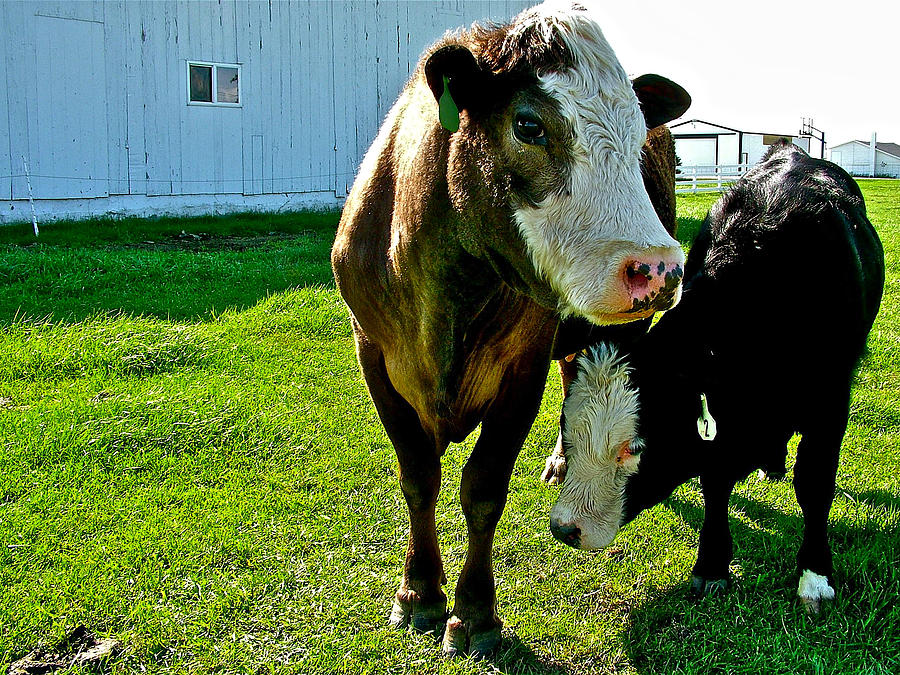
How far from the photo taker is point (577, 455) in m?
3.21

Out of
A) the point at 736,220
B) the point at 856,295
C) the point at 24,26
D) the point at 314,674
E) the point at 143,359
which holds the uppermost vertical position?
the point at 24,26

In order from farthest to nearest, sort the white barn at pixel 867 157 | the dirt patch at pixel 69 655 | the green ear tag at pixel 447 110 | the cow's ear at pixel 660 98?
the white barn at pixel 867 157 < the dirt patch at pixel 69 655 < the cow's ear at pixel 660 98 < the green ear tag at pixel 447 110

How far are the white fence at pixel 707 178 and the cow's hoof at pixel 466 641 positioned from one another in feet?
66.4

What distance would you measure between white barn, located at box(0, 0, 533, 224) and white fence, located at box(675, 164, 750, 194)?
10.0 meters

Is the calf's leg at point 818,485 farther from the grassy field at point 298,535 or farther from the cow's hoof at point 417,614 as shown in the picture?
the cow's hoof at point 417,614

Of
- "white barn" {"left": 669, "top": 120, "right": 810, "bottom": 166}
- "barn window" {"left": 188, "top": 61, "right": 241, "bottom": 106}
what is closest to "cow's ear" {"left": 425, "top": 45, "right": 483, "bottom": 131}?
"barn window" {"left": 188, "top": 61, "right": 241, "bottom": 106}

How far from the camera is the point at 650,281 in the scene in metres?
2.00

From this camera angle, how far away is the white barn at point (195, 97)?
12.4 m

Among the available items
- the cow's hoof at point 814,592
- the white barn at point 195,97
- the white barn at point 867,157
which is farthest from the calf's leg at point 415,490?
the white barn at point 867,157

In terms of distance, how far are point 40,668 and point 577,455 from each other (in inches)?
83.4

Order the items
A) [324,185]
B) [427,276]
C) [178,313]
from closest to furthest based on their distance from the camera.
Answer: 1. [427,276]
2. [178,313]
3. [324,185]

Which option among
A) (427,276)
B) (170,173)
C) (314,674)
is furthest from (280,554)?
(170,173)

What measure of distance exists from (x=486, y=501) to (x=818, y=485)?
1.48 metres

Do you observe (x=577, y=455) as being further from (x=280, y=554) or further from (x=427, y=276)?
(x=280, y=554)
